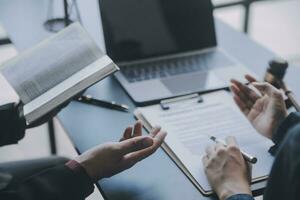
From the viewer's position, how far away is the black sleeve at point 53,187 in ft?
3.35

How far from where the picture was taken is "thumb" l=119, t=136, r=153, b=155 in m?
1.05

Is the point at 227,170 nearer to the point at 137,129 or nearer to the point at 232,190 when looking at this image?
the point at 232,190

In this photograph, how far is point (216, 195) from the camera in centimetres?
101

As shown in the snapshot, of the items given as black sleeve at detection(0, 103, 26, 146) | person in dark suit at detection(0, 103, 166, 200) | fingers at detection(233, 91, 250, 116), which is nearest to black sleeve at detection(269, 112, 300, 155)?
fingers at detection(233, 91, 250, 116)

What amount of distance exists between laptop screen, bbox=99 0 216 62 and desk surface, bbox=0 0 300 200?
94 mm

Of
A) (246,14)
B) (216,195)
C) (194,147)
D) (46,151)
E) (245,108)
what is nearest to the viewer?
(216,195)

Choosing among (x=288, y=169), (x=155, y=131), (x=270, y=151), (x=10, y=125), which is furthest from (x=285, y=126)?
(x=10, y=125)

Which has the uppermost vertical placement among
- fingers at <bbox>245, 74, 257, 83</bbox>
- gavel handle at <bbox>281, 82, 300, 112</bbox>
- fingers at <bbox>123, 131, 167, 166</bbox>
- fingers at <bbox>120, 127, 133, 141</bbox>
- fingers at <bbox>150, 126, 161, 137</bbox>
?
fingers at <bbox>120, 127, 133, 141</bbox>

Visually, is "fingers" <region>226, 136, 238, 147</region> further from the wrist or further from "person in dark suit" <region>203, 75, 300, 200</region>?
the wrist

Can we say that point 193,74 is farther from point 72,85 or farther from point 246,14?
point 246,14

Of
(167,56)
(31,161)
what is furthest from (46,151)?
(167,56)

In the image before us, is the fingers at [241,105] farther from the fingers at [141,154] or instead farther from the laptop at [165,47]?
the fingers at [141,154]

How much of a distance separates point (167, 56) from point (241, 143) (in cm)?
44

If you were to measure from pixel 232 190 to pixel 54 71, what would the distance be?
490 millimetres
